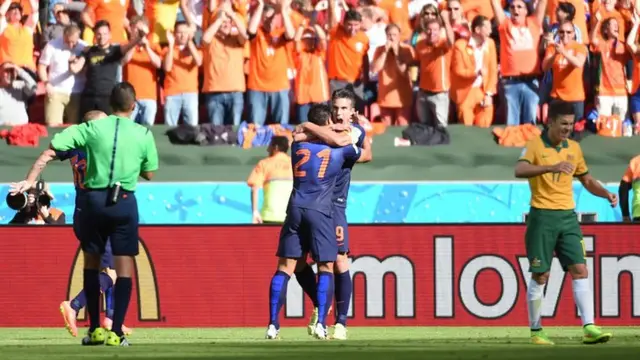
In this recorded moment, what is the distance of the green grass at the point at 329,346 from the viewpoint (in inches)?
368

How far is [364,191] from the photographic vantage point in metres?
19.4

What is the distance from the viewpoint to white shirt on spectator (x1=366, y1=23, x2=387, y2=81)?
65.3 ft

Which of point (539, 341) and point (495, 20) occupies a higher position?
point (495, 20)

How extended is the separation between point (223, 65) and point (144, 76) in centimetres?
110

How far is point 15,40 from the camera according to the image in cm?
1955

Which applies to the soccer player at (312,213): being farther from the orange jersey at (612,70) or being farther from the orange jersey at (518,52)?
the orange jersey at (612,70)

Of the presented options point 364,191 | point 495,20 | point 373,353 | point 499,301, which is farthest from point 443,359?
point 495,20

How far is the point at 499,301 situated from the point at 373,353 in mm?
5448

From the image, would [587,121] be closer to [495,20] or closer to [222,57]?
[495,20]

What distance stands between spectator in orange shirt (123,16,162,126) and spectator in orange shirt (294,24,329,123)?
1902mm

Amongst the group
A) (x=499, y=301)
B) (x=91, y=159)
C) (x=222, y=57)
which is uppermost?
(x=222, y=57)

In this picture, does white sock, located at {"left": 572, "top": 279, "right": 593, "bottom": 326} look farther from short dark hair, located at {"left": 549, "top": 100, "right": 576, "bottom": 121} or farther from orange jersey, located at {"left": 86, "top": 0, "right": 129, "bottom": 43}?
orange jersey, located at {"left": 86, "top": 0, "right": 129, "bottom": 43}

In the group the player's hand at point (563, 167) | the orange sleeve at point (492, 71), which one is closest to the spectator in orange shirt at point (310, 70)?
the orange sleeve at point (492, 71)

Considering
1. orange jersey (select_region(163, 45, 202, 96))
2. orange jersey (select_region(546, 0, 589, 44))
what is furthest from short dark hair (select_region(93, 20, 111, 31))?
orange jersey (select_region(546, 0, 589, 44))
